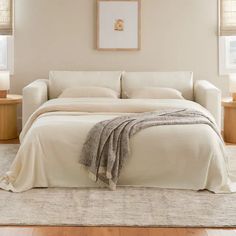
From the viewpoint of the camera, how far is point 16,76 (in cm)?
682

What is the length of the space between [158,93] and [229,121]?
91 cm

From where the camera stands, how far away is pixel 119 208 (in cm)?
374

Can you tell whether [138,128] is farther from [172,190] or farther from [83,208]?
[83,208]

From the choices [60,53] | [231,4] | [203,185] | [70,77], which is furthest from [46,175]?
[231,4]

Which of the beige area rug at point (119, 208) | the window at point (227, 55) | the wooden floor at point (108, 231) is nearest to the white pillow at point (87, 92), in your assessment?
the window at point (227, 55)

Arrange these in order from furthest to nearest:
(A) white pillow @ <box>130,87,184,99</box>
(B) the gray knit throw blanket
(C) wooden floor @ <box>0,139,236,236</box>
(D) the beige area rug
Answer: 1. (A) white pillow @ <box>130,87,184,99</box>
2. (B) the gray knit throw blanket
3. (D) the beige area rug
4. (C) wooden floor @ <box>0,139,236,236</box>

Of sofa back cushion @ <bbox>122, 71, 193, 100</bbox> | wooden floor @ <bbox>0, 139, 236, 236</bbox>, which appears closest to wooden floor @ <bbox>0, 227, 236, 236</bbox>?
wooden floor @ <bbox>0, 139, 236, 236</bbox>

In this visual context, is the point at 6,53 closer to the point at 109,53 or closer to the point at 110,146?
the point at 109,53

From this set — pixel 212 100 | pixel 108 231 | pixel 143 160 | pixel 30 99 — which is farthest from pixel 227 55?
pixel 108 231

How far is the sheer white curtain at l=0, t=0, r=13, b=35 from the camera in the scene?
21.9ft

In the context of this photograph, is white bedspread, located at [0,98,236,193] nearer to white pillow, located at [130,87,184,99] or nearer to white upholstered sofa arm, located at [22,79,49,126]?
white upholstered sofa arm, located at [22,79,49,126]

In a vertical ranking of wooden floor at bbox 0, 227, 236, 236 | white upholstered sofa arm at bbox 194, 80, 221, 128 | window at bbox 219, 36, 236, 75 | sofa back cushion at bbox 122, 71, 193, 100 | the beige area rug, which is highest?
window at bbox 219, 36, 236, 75

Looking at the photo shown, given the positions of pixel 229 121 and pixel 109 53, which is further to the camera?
pixel 109 53

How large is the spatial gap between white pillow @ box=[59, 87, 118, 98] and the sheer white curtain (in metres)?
1.19
